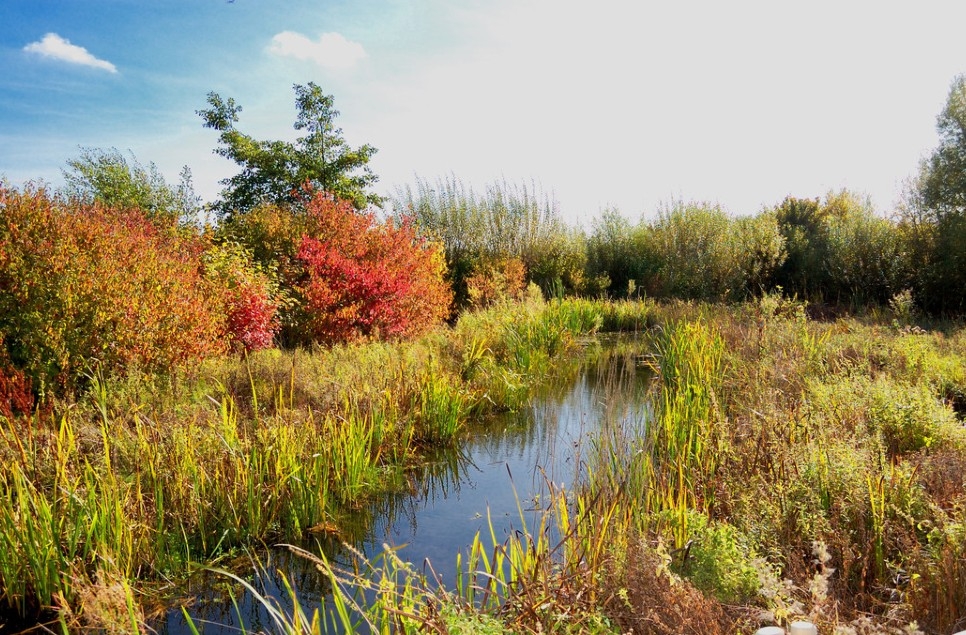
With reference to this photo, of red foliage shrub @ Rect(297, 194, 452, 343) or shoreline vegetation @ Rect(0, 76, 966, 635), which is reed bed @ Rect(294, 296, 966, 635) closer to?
shoreline vegetation @ Rect(0, 76, 966, 635)

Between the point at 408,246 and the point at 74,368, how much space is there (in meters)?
5.84

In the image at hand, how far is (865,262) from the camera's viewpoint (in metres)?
16.2

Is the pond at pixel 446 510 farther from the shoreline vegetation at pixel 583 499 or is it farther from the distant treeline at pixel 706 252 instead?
the distant treeline at pixel 706 252

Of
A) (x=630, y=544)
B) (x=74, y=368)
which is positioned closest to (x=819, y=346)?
(x=630, y=544)

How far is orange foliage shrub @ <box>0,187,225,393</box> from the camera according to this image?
21.8 feet

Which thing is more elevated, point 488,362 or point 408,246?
point 408,246

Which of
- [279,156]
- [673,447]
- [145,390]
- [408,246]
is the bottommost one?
[673,447]

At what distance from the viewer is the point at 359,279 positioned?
10484mm

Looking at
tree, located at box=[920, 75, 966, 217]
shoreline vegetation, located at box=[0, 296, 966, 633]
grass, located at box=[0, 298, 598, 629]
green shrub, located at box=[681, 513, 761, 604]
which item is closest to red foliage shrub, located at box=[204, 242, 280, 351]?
grass, located at box=[0, 298, 598, 629]

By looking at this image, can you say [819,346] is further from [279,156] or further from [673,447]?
[279,156]

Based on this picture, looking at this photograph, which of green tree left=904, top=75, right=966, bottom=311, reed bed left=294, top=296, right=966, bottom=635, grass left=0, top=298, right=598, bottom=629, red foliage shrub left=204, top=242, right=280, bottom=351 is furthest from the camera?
green tree left=904, top=75, right=966, bottom=311

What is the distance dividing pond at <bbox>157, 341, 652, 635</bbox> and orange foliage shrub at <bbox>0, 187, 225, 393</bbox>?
2.95m

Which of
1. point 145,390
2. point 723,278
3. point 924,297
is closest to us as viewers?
point 145,390

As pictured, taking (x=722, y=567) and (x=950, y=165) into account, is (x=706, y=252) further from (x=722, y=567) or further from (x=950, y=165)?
(x=722, y=567)
